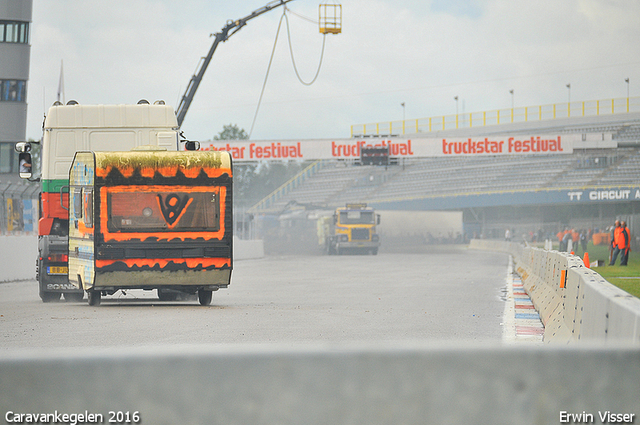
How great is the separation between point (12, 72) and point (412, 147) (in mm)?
21137

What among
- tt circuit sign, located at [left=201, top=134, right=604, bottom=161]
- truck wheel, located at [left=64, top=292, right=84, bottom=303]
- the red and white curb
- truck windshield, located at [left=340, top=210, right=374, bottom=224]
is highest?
tt circuit sign, located at [left=201, top=134, right=604, bottom=161]

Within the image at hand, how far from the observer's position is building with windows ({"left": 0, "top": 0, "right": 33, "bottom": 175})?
4019 cm

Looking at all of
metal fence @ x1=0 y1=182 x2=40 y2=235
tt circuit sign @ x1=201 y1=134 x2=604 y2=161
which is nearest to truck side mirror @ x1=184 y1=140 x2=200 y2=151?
metal fence @ x1=0 y1=182 x2=40 y2=235

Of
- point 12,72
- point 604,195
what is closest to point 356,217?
point 604,195

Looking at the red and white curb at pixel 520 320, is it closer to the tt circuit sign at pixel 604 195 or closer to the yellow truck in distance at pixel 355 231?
the yellow truck in distance at pixel 355 231

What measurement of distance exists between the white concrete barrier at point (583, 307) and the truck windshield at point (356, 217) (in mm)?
32837

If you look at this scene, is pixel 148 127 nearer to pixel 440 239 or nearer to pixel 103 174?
pixel 103 174

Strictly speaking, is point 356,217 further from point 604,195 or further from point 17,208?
point 17,208

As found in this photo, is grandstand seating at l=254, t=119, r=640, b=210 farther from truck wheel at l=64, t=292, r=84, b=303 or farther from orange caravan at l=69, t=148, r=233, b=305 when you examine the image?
orange caravan at l=69, t=148, r=233, b=305

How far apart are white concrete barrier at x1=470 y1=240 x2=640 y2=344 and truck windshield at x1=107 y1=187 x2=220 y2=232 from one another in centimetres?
525

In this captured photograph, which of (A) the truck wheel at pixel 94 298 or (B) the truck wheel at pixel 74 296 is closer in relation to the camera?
(A) the truck wheel at pixel 94 298

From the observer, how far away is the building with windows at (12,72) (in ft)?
132

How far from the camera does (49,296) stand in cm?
1420

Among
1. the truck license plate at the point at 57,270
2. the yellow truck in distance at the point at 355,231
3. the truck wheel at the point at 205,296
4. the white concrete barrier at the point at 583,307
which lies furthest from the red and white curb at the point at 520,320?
the yellow truck in distance at the point at 355,231
